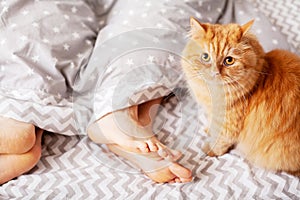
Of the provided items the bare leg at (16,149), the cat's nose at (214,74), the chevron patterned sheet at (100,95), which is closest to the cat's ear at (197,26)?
the cat's nose at (214,74)

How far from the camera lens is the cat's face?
3.00 feet

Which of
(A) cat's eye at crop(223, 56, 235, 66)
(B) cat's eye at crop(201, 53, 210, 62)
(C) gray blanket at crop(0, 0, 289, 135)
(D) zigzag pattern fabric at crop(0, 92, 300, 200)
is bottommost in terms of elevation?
(D) zigzag pattern fabric at crop(0, 92, 300, 200)

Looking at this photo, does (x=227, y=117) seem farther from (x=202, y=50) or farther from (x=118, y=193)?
(x=118, y=193)

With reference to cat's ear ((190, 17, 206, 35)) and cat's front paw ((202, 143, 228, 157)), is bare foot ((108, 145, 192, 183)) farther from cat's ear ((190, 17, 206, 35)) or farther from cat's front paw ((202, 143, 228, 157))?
cat's ear ((190, 17, 206, 35))

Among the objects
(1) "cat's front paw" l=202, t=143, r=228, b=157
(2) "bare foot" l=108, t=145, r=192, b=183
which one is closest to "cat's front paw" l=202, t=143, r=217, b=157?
(1) "cat's front paw" l=202, t=143, r=228, b=157

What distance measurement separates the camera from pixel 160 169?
3.47 feet

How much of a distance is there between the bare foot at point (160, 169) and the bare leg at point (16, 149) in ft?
0.98

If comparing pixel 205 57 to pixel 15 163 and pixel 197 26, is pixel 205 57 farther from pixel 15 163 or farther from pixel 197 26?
pixel 15 163

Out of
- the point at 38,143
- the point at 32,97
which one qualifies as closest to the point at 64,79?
the point at 32,97

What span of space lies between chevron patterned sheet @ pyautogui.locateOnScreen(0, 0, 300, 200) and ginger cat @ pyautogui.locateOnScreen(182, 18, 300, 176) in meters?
0.12

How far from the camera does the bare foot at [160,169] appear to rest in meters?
1.05

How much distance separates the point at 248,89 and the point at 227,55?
13 cm

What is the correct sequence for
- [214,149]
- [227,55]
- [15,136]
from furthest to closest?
1. [214,149]
2. [15,136]
3. [227,55]

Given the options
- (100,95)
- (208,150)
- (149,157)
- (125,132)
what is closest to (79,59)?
(100,95)
